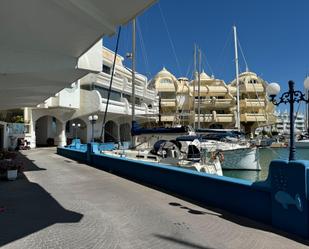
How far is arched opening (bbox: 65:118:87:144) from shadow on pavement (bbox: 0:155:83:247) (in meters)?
32.8

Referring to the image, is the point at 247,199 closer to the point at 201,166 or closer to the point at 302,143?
the point at 201,166

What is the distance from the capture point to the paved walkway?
5.80 metres

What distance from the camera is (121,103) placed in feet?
143

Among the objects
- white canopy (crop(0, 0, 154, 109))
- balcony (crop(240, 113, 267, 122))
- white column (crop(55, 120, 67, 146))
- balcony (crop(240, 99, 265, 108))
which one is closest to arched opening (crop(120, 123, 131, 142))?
white column (crop(55, 120, 67, 146))

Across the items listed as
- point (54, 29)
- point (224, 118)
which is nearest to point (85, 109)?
point (54, 29)

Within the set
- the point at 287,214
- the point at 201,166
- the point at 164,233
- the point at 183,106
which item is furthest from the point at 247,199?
the point at 183,106

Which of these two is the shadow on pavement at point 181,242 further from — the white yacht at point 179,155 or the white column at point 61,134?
the white column at point 61,134

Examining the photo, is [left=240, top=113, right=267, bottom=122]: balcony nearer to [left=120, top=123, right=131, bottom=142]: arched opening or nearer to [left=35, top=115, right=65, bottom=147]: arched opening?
[left=120, top=123, right=131, bottom=142]: arched opening

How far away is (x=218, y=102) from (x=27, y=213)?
189 feet

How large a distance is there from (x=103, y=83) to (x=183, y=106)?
2558cm

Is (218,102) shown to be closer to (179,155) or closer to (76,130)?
(76,130)

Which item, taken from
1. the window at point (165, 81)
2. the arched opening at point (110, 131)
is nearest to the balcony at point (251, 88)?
the window at point (165, 81)

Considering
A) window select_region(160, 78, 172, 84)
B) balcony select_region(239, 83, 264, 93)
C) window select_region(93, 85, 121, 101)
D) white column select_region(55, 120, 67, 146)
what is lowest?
white column select_region(55, 120, 67, 146)

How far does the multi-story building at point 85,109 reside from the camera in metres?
36.8
